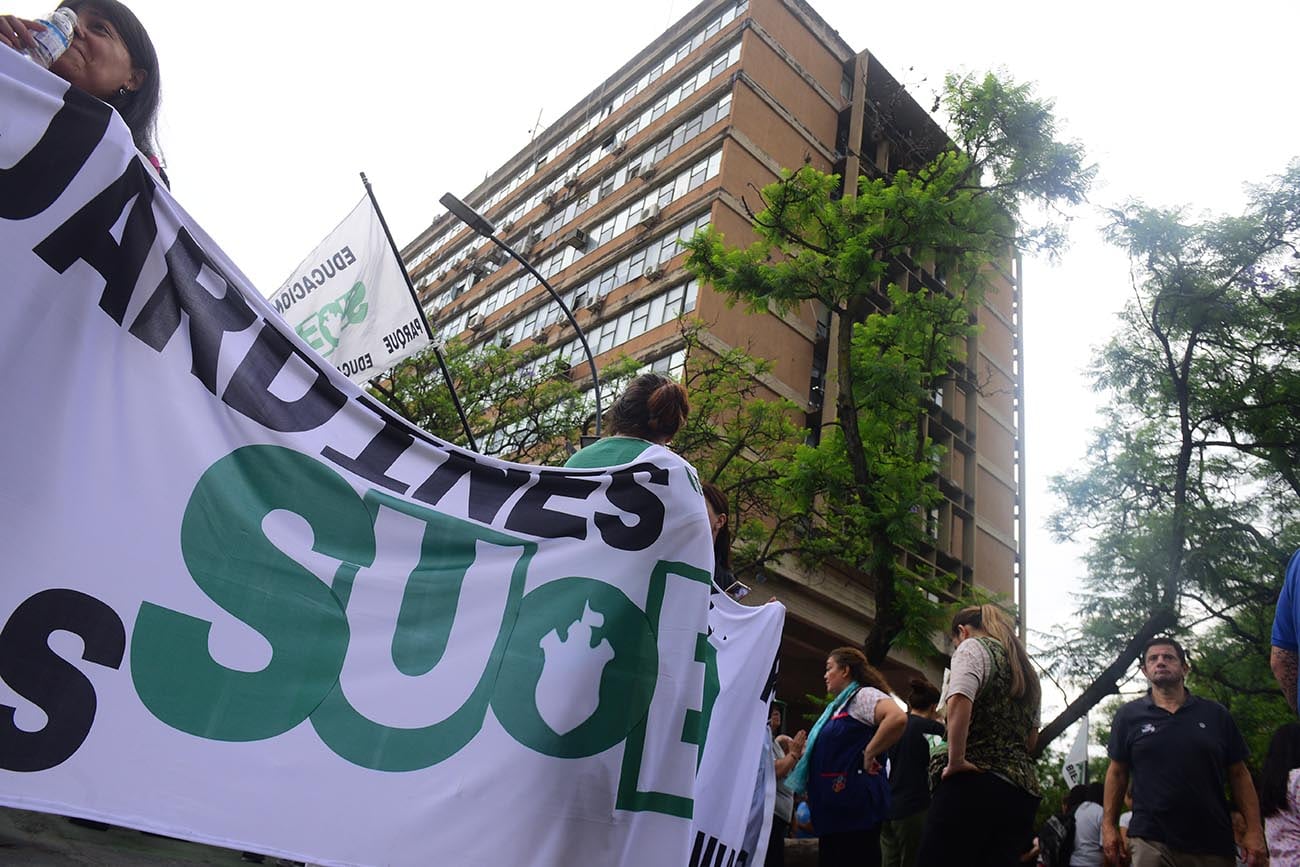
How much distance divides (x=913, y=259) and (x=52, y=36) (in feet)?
45.4

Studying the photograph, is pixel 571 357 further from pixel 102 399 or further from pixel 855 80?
pixel 102 399

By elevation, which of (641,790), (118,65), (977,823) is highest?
(118,65)

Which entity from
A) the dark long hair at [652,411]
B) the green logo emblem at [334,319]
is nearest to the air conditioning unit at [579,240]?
the green logo emblem at [334,319]

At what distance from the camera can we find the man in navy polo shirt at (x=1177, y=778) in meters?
4.64

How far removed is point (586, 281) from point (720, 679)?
2974 centimetres

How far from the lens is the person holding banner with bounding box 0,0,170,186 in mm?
2484

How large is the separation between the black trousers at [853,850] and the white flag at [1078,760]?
8.67m

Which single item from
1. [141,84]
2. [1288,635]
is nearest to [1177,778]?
[1288,635]

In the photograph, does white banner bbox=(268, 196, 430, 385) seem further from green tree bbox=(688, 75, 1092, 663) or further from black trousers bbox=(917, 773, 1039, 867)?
green tree bbox=(688, 75, 1092, 663)

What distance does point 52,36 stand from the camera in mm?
2166

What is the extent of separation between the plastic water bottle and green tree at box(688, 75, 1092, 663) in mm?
12140

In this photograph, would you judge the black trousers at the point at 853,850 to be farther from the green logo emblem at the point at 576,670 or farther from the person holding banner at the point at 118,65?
the person holding banner at the point at 118,65

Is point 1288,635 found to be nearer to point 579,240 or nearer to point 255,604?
point 255,604

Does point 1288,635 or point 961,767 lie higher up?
point 1288,635
